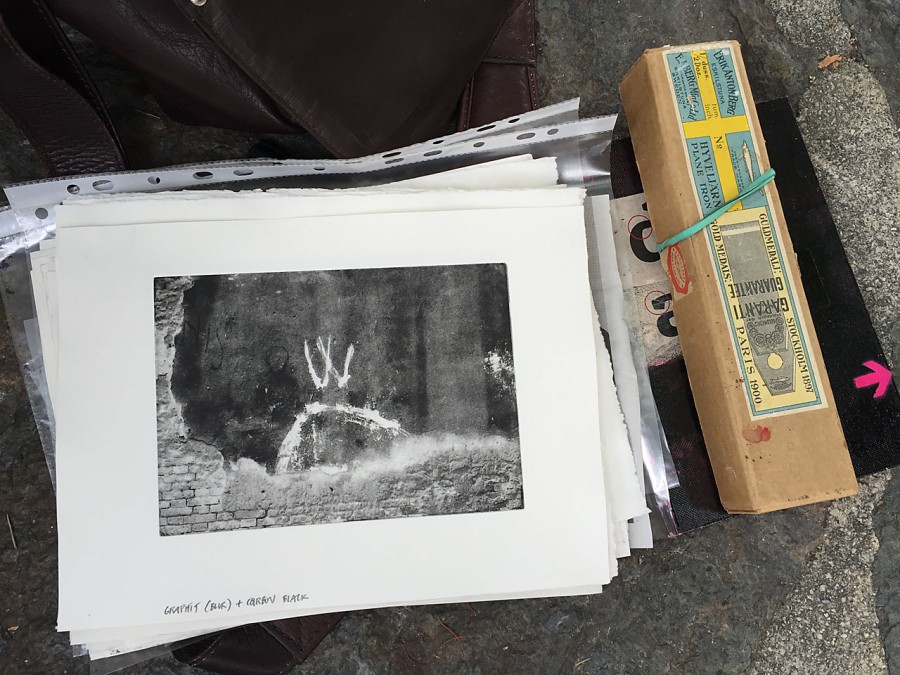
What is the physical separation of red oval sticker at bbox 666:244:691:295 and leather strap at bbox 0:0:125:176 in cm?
44

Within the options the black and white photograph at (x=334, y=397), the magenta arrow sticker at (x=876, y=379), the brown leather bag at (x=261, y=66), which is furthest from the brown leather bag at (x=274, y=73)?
the magenta arrow sticker at (x=876, y=379)

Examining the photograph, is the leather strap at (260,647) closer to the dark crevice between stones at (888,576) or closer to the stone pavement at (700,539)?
the stone pavement at (700,539)

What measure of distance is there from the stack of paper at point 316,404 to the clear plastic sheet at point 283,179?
22mm

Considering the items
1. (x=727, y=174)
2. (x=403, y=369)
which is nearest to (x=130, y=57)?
(x=403, y=369)

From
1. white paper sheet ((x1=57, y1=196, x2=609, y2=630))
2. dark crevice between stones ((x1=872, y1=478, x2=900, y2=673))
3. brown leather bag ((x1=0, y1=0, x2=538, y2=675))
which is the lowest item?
dark crevice between stones ((x1=872, y1=478, x2=900, y2=673))

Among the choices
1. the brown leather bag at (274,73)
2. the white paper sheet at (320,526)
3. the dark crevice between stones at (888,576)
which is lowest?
the dark crevice between stones at (888,576)

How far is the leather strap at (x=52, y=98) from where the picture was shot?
47 centimetres

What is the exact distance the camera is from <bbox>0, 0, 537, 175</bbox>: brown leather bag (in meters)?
0.40

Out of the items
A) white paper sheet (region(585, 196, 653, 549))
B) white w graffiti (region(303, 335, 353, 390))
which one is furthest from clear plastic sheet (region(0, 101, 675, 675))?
white w graffiti (region(303, 335, 353, 390))

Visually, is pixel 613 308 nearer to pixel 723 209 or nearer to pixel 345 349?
pixel 723 209

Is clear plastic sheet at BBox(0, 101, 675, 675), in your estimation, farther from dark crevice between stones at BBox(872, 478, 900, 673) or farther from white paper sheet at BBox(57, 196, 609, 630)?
dark crevice between stones at BBox(872, 478, 900, 673)

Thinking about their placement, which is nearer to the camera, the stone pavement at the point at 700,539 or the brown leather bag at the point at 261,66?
the brown leather bag at the point at 261,66

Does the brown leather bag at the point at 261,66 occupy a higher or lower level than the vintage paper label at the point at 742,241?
higher

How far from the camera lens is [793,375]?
49 cm
